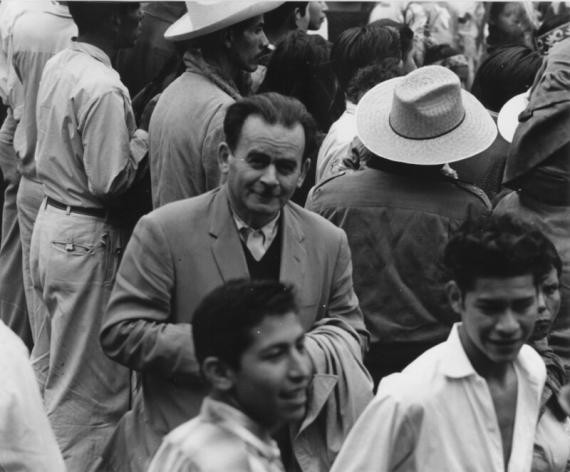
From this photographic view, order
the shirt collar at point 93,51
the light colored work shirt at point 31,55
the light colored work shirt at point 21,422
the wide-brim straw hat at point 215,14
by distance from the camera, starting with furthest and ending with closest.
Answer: the light colored work shirt at point 31,55, the shirt collar at point 93,51, the wide-brim straw hat at point 215,14, the light colored work shirt at point 21,422

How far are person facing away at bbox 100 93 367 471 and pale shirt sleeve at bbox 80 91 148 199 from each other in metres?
1.36

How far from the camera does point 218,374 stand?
4.02 m

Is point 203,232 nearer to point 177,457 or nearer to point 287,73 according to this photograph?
point 177,457

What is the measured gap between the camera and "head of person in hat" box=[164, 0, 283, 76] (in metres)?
6.26

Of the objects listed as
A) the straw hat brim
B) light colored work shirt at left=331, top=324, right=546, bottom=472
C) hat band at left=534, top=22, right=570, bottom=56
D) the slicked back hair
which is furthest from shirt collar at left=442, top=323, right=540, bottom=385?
hat band at left=534, top=22, right=570, bottom=56

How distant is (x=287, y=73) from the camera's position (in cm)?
730

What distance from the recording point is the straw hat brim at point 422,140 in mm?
5809

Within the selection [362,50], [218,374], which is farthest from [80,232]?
[218,374]

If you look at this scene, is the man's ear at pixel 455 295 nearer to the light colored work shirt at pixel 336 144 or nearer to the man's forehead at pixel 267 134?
the man's forehead at pixel 267 134

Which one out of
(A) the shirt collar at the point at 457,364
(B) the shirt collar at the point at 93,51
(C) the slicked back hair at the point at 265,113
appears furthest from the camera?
(B) the shirt collar at the point at 93,51

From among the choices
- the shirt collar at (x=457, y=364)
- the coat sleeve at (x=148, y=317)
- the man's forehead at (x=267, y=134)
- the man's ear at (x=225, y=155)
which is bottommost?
the coat sleeve at (x=148, y=317)

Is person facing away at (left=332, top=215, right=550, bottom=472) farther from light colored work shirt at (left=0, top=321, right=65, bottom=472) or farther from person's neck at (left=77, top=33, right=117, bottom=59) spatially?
person's neck at (left=77, top=33, right=117, bottom=59)

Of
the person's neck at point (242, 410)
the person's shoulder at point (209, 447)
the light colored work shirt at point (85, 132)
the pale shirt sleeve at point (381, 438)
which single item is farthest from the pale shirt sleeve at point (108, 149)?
the person's shoulder at point (209, 447)

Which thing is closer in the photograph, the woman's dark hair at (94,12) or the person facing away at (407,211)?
the person facing away at (407,211)
